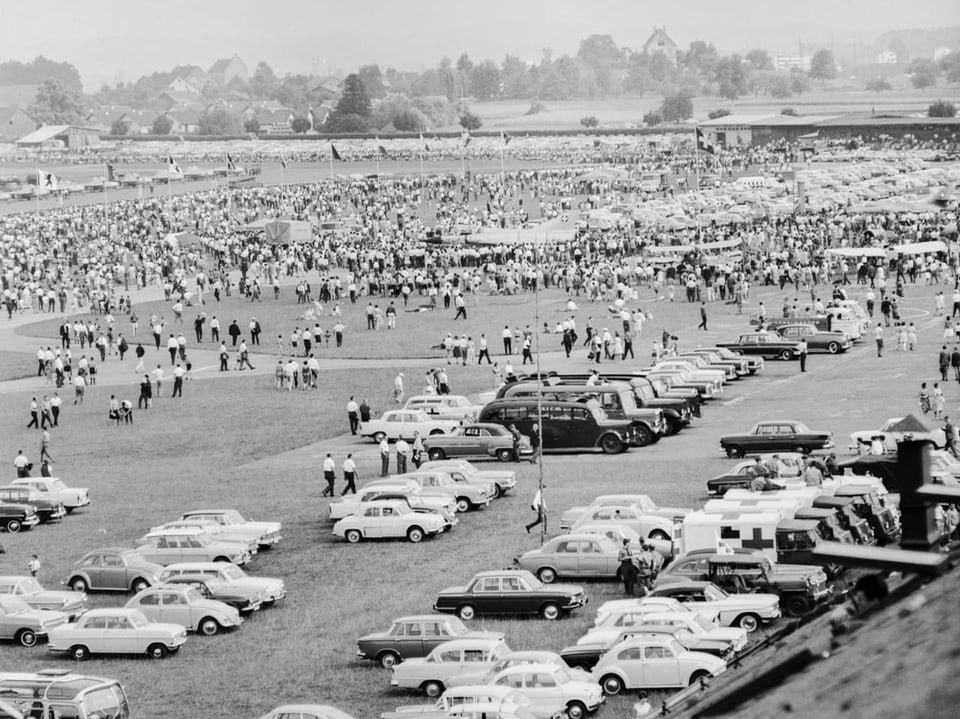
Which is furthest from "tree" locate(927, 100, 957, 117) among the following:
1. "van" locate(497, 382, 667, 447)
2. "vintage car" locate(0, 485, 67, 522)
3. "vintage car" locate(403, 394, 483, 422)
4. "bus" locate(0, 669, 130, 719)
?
"bus" locate(0, 669, 130, 719)

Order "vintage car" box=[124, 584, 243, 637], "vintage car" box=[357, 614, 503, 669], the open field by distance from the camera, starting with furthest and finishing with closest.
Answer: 1. "vintage car" box=[124, 584, 243, 637]
2. the open field
3. "vintage car" box=[357, 614, 503, 669]

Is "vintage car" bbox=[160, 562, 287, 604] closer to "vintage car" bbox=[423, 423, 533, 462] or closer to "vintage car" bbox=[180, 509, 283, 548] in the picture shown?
"vintage car" bbox=[180, 509, 283, 548]

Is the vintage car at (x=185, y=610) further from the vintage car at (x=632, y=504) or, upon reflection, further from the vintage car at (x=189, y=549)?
the vintage car at (x=632, y=504)

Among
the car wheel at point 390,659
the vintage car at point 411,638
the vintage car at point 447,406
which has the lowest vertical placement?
the vintage car at point 447,406

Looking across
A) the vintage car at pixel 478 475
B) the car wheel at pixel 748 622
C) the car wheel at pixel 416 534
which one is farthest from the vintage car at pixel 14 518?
the car wheel at pixel 748 622

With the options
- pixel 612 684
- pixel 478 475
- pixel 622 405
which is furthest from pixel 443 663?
pixel 622 405

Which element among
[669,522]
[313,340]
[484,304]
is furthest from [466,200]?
[669,522]
